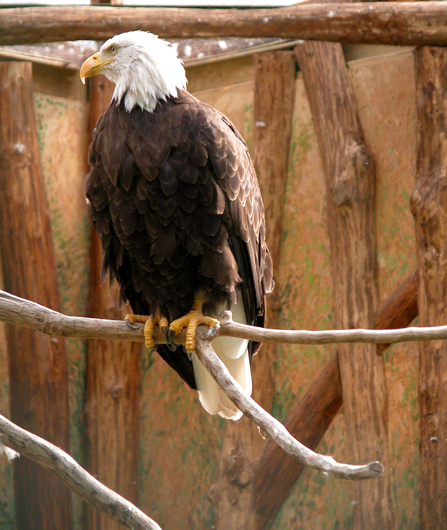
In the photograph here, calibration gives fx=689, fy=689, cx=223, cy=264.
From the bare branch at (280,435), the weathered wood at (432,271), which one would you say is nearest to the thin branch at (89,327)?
the bare branch at (280,435)

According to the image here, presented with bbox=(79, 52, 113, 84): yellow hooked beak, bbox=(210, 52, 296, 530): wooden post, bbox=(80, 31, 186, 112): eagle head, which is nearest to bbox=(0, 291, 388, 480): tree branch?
bbox=(80, 31, 186, 112): eagle head

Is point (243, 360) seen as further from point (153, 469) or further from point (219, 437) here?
point (153, 469)

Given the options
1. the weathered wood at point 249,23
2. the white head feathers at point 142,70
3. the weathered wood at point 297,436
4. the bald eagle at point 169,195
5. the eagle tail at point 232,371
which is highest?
the weathered wood at point 249,23

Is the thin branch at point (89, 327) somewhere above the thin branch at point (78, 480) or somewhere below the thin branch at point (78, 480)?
above

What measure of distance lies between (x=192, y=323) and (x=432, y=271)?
4.39 ft

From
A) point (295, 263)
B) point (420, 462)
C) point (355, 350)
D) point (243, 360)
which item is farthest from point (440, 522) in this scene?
point (295, 263)

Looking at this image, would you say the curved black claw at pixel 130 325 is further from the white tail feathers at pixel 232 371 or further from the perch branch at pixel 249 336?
the white tail feathers at pixel 232 371

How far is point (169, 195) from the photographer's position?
223cm

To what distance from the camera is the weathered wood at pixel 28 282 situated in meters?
3.90

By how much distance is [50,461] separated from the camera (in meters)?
1.80

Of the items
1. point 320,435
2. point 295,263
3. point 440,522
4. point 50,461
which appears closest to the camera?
point 50,461

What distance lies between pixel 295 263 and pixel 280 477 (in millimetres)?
1160

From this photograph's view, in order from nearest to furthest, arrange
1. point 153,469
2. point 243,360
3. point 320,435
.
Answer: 1. point 243,360
2. point 320,435
3. point 153,469

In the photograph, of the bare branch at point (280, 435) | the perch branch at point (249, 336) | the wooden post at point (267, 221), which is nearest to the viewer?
the bare branch at point (280, 435)
